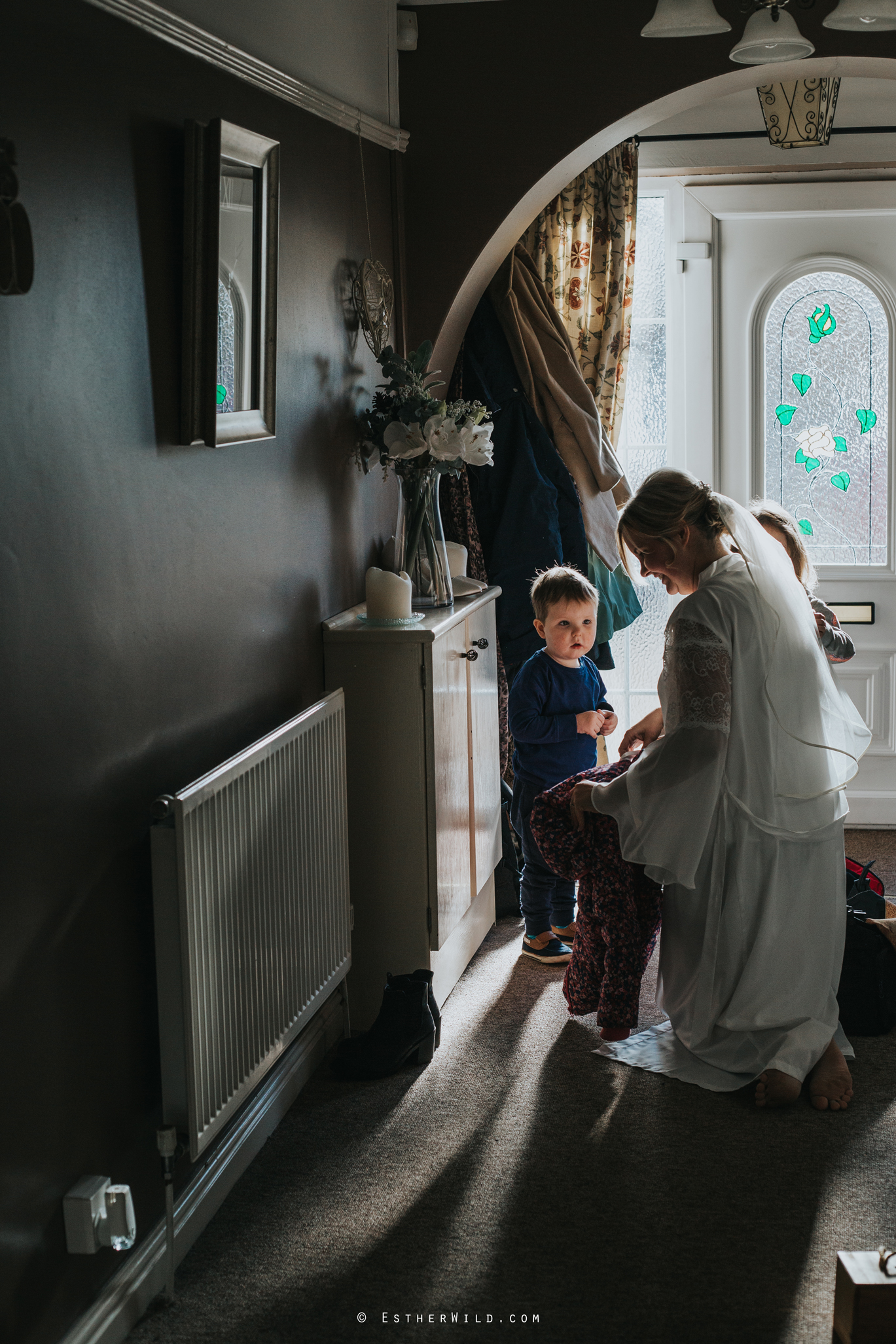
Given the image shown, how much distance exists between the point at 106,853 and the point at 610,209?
3.27m

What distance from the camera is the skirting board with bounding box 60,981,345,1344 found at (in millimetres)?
1952

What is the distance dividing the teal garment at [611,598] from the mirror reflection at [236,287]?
2.09 metres

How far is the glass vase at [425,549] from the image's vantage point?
129 inches

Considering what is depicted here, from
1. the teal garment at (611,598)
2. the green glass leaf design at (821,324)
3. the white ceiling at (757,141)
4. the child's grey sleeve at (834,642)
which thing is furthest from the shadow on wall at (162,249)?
the green glass leaf design at (821,324)

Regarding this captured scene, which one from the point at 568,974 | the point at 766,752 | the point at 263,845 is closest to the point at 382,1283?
the point at 263,845

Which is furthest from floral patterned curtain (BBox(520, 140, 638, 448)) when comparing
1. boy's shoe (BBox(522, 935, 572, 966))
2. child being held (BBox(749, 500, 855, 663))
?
boy's shoe (BBox(522, 935, 572, 966))

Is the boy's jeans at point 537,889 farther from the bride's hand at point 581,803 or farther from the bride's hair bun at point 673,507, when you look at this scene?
the bride's hair bun at point 673,507

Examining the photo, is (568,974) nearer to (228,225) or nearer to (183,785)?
(183,785)

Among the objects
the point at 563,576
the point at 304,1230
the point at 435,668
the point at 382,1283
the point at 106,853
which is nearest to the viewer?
the point at 106,853

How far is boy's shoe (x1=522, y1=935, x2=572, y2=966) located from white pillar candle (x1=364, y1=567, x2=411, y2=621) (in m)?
1.18

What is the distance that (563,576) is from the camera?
3.55 meters

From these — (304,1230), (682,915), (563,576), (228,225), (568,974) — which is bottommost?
(304,1230)

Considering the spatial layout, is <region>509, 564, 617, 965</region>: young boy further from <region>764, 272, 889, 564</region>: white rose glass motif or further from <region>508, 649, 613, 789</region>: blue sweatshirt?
<region>764, 272, 889, 564</region>: white rose glass motif

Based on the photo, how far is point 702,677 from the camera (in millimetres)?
2641
